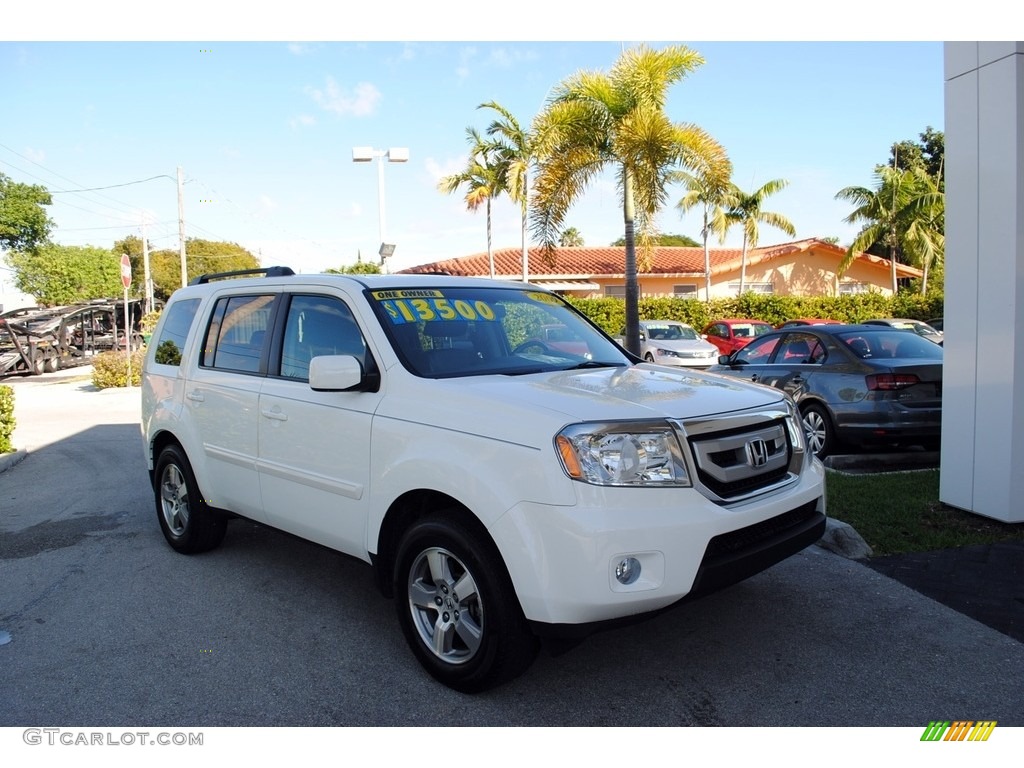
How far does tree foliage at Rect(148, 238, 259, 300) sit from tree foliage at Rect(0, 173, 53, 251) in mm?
14568

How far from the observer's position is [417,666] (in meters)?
3.67

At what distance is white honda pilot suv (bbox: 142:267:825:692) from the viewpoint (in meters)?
2.96

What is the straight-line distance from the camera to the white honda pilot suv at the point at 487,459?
2955 millimetres

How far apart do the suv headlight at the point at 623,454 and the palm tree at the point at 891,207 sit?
31935mm

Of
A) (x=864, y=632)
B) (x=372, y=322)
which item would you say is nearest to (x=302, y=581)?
(x=372, y=322)

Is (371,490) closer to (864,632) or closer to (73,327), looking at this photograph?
(864,632)

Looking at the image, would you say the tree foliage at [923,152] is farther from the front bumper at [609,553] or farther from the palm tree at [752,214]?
the front bumper at [609,553]

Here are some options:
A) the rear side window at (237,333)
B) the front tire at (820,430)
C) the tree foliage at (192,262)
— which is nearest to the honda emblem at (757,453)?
the rear side window at (237,333)

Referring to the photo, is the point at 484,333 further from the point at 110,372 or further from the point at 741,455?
the point at 110,372

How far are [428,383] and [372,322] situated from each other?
59 centimetres

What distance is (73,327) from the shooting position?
81.7ft

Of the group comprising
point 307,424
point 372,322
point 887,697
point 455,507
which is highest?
point 372,322
